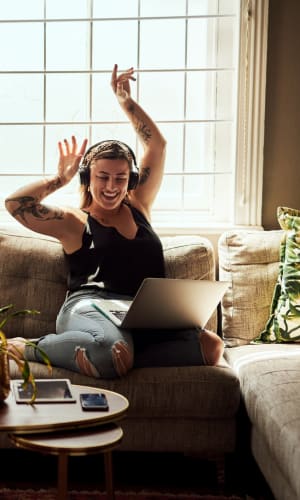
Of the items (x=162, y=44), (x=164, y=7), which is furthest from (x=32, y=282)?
(x=164, y=7)

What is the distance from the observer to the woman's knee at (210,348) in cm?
291

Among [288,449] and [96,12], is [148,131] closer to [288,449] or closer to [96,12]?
[96,12]

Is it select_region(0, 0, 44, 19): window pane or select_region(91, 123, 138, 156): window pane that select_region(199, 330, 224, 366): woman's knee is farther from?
select_region(0, 0, 44, 19): window pane

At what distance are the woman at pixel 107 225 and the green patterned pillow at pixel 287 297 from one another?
405 millimetres

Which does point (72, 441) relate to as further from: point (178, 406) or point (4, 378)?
point (178, 406)

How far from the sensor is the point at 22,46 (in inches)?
159

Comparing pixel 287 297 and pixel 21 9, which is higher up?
pixel 21 9

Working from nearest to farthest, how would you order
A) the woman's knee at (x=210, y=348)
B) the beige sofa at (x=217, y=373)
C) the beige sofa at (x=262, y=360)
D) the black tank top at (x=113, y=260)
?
the beige sofa at (x=262, y=360) → the beige sofa at (x=217, y=373) → the woman's knee at (x=210, y=348) → the black tank top at (x=113, y=260)

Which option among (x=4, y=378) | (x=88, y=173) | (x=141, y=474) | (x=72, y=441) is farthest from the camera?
(x=88, y=173)

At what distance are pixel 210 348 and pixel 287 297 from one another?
51 cm

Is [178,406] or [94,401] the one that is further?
[178,406]

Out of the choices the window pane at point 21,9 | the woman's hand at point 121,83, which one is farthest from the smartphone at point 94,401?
the window pane at point 21,9

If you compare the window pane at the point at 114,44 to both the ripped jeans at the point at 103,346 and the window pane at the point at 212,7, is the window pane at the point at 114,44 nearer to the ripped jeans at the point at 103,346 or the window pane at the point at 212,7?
the window pane at the point at 212,7

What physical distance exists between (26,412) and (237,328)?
4.91 feet
